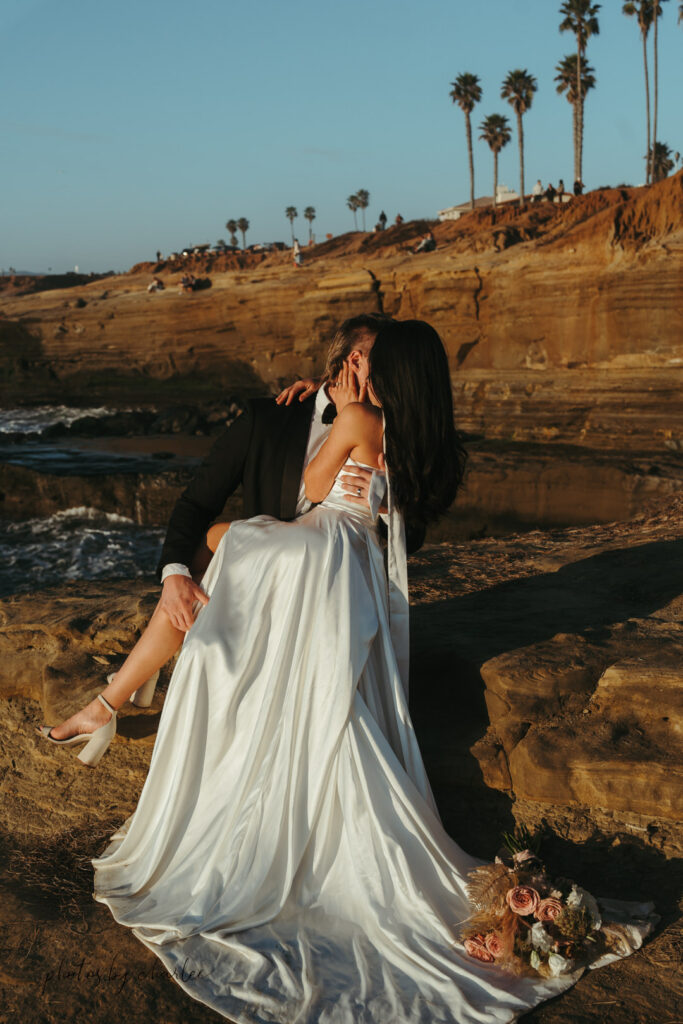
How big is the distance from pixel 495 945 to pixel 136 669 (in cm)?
156

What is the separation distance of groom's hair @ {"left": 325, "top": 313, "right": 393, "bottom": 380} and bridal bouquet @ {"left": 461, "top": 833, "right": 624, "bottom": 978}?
6.06 ft

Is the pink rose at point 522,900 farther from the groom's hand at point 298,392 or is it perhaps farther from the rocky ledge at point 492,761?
the groom's hand at point 298,392

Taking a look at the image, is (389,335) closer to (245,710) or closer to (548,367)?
(245,710)

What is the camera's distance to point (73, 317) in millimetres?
30031

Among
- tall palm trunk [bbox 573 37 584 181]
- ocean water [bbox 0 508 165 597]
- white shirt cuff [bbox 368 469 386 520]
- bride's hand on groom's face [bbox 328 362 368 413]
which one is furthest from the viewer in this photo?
tall palm trunk [bbox 573 37 584 181]

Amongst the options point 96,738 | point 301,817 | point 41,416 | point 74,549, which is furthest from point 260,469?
point 41,416

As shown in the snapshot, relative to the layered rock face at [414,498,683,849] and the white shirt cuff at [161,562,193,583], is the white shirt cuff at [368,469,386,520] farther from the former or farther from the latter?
the layered rock face at [414,498,683,849]

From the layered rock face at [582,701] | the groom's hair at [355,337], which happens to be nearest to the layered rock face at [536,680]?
the layered rock face at [582,701]

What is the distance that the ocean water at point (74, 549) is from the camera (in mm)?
12117

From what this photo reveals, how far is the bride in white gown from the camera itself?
2.38 m

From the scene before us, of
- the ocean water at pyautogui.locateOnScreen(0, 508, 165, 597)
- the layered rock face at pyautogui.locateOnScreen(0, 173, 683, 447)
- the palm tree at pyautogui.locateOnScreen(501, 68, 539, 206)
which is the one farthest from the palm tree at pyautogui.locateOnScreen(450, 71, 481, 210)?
the ocean water at pyautogui.locateOnScreen(0, 508, 165, 597)

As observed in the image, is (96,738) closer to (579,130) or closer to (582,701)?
(582,701)

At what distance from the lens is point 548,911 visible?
2402 mm

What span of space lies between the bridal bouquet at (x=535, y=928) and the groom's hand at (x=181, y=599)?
1.33 meters
